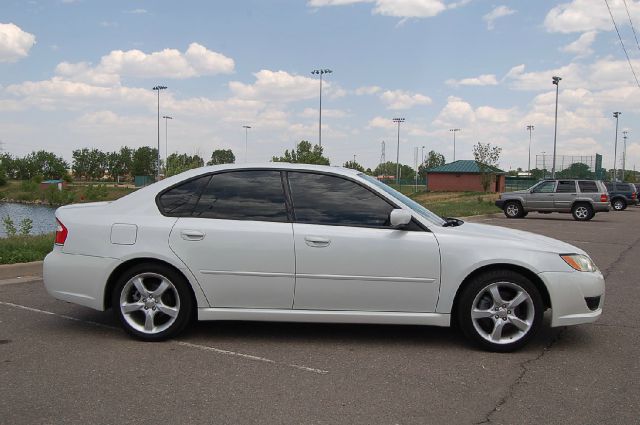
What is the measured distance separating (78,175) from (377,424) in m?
154

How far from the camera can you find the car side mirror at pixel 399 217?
4707 millimetres

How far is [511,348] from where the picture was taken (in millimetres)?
4832

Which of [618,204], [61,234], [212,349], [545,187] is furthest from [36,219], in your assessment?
[618,204]

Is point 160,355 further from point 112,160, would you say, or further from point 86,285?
point 112,160

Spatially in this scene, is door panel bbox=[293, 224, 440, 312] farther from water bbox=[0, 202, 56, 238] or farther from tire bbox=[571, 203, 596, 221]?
tire bbox=[571, 203, 596, 221]

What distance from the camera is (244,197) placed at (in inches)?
201

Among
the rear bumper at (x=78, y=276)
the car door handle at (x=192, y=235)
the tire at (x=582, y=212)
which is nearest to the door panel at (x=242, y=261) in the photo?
the car door handle at (x=192, y=235)

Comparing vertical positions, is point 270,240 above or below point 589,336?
above

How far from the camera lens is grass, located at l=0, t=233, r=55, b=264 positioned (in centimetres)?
823

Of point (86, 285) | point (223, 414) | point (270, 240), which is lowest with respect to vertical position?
point (223, 414)

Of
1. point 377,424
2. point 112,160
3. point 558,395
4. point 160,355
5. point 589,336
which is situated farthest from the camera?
point 112,160

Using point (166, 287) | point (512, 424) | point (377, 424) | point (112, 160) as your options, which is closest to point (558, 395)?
point (512, 424)

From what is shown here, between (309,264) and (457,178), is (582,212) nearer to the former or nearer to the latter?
(309,264)

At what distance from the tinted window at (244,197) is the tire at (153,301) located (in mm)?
601
